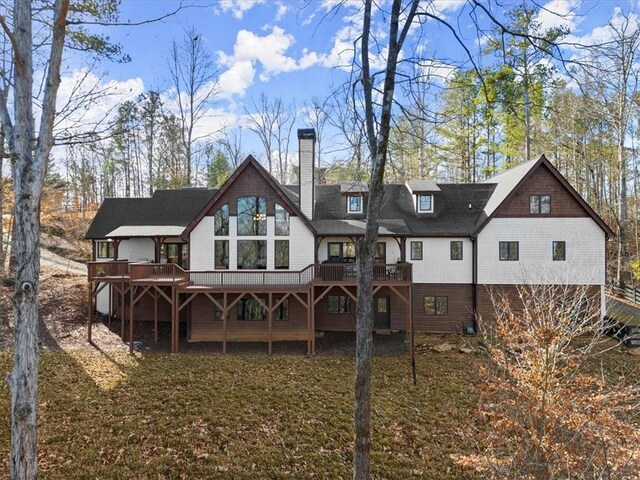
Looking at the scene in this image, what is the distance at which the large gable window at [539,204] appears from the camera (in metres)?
15.5

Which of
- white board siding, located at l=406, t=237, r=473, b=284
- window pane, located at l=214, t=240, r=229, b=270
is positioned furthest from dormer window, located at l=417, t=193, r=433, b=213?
window pane, located at l=214, t=240, r=229, b=270

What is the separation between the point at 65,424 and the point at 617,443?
11.5m

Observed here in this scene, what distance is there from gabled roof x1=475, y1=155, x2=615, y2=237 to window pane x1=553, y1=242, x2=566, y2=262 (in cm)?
182

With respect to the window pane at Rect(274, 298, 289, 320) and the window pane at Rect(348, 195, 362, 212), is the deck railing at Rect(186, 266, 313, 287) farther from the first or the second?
the window pane at Rect(348, 195, 362, 212)

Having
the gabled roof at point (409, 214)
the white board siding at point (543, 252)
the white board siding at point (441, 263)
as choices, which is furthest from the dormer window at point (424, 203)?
the white board siding at point (543, 252)

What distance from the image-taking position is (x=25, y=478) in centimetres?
507

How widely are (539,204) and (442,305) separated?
6.62 meters

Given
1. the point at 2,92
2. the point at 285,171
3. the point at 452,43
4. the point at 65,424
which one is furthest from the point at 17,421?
the point at 285,171

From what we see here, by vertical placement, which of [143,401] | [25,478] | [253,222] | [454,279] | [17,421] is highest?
[253,222]

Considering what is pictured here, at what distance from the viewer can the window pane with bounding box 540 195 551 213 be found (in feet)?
51.0

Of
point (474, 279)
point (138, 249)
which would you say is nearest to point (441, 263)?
point (474, 279)

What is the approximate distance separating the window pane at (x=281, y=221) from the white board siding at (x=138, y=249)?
7242 millimetres

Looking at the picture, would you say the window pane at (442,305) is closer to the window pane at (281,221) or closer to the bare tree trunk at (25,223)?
the window pane at (281,221)

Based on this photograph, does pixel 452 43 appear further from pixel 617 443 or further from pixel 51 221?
pixel 51 221
